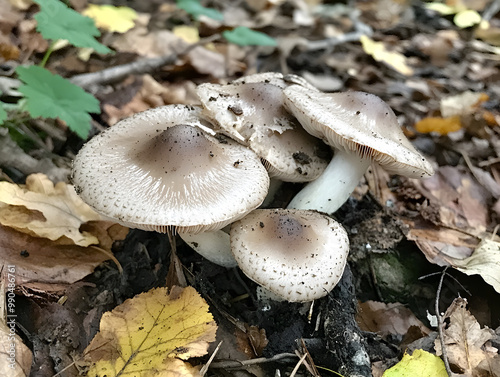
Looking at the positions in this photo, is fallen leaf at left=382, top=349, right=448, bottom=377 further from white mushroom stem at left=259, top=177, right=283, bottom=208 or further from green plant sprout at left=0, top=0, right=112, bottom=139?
green plant sprout at left=0, top=0, right=112, bottom=139

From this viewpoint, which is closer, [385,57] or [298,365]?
[298,365]

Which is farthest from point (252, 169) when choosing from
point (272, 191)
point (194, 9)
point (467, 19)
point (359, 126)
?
point (467, 19)

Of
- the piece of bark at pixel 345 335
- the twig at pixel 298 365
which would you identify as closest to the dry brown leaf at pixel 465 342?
the piece of bark at pixel 345 335

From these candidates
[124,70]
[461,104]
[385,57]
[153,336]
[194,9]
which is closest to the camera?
→ [153,336]

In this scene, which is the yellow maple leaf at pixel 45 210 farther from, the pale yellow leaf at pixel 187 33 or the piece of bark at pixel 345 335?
the pale yellow leaf at pixel 187 33

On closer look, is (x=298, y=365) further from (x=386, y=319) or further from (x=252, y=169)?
(x=252, y=169)

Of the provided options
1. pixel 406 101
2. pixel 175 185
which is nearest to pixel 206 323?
pixel 175 185

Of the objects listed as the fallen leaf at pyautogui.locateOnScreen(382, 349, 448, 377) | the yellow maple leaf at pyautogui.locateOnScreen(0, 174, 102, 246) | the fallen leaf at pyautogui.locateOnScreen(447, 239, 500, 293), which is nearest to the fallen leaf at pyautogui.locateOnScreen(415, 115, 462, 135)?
the fallen leaf at pyautogui.locateOnScreen(447, 239, 500, 293)
